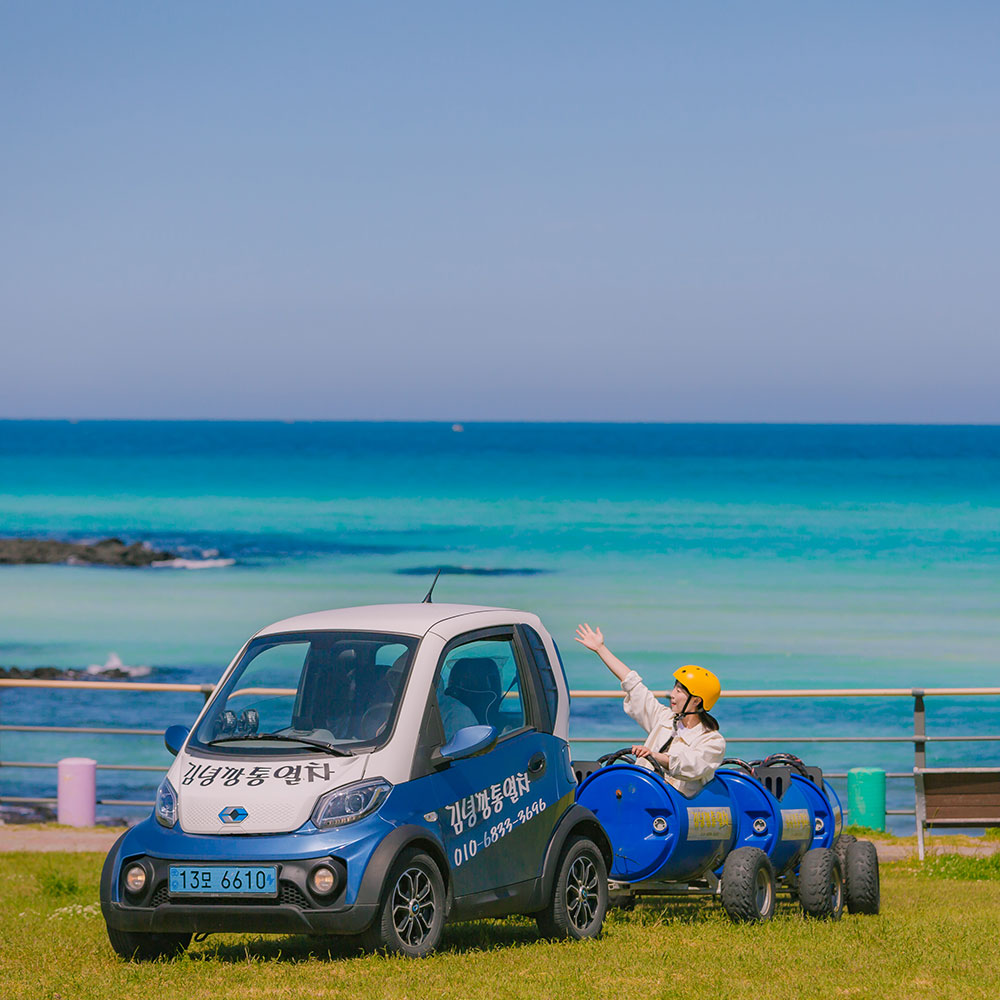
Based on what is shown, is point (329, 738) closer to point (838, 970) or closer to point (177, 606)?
point (838, 970)

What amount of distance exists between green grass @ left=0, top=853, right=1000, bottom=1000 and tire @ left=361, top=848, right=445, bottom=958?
0.12 metres

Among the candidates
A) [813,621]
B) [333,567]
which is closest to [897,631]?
[813,621]

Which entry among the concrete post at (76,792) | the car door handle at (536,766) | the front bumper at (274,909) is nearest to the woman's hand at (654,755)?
the car door handle at (536,766)

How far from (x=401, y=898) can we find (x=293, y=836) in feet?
2.02

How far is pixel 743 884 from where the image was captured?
9195mm

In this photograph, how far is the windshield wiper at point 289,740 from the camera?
7535 mm

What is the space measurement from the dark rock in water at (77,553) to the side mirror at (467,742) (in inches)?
2811

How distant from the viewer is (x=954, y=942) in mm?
8688

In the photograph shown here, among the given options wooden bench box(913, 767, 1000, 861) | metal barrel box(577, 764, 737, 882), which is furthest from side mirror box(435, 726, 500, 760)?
wooden bench box(913, 767, 1000, 861)

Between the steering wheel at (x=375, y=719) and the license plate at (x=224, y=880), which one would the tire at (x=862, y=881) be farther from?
the license plate at (x=224, y=880)

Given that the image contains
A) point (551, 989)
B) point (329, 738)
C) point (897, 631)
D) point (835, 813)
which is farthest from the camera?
point (897, 631)

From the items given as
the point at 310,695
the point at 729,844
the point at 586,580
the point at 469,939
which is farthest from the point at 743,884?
the point at 586,580

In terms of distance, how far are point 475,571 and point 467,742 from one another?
66.7 metres

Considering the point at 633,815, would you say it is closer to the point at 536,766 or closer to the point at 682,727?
the point at 682,727
